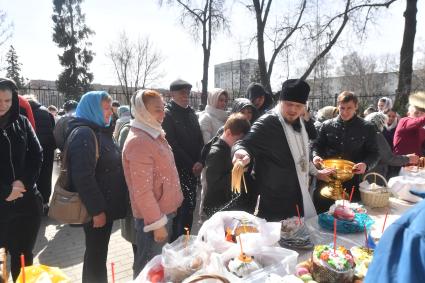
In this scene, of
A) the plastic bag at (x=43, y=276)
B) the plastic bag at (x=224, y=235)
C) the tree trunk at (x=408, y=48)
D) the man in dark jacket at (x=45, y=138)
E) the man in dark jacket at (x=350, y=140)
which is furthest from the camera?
the tree trunk at (x=408, y=48)

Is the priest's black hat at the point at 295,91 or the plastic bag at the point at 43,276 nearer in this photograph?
the plastic bag at the point at 43,276

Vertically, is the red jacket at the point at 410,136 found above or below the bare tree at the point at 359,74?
below

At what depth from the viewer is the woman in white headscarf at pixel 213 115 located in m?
3.97

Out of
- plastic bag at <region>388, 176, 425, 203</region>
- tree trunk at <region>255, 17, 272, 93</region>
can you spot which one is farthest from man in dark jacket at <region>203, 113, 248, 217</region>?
tree trunk at <region>255, 17, 272, 93</region>

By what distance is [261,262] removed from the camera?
1512 mm

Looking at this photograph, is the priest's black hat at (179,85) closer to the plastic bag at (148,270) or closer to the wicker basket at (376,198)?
the wicker basket at (376,198)

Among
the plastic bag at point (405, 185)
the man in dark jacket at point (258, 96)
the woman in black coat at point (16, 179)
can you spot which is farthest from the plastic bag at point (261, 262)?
the man in dark jacket at point (258, 96)

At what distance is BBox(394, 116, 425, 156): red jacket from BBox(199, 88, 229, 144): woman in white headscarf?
2.63 meters

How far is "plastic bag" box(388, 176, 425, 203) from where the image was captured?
2662 millimetres

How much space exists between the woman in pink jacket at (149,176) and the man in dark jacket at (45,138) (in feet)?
8.81

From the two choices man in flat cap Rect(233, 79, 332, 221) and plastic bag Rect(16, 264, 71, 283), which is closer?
plastic bag Rect(16, 264, 71, 283)

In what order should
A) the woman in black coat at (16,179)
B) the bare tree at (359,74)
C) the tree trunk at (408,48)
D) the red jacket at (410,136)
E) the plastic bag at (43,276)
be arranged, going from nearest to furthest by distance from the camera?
1. the plastic bag at (43,276)
2. the woman in black coat at (16,179)
3. the red jacket at (410,136)
4. the tree trunk at (408,48)
5. the bare tree at (359,74)

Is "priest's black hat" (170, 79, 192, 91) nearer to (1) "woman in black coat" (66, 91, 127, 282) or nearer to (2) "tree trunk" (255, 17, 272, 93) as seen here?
(1) "woman in black coat" (66, 91, 127, 282)

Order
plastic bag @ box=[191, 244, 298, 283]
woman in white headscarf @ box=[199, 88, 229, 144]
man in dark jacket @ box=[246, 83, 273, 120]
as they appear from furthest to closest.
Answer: man in dark jacket @ box=[246, 83, 273, 120], woman in white headscarf @ box=[199, 88, 229, 144], plastic bag @ box=[191, 244, 298, 283]
